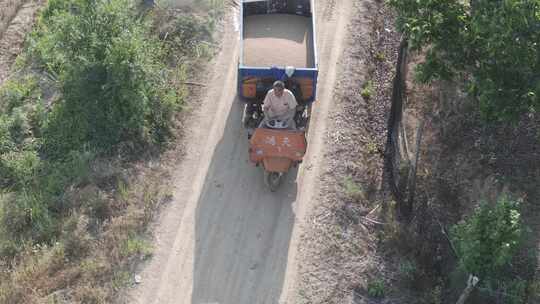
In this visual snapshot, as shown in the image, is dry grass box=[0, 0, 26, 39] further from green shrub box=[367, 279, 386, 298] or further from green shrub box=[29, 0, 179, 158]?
green shrub box=[367, 279, 386, 298]

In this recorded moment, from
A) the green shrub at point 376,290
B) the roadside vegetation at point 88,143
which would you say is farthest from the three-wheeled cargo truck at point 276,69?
the green shrub at point 376,290

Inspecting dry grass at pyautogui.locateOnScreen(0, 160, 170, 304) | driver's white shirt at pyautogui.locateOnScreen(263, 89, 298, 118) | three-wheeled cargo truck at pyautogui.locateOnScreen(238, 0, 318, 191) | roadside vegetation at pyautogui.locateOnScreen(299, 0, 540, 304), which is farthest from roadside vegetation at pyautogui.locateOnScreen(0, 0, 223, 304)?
roadside vegetation at pyautogui.locateOnScreen(299, 0, 540, 304)

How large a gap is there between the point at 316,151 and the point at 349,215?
206cm

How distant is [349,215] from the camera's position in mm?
13250

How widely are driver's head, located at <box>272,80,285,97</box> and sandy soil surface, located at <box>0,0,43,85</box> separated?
28.6ft

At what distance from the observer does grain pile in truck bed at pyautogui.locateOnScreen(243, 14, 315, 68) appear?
14.5 metres

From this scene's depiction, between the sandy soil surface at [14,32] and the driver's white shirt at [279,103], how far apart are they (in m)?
8.45

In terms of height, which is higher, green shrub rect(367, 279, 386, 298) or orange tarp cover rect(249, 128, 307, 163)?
orange tarp cover rect(249, 128, 307, 163)

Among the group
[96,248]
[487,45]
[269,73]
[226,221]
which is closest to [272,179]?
[226,221]

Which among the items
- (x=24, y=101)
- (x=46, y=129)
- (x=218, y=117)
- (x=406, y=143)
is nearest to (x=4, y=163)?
(x=46, y=129)

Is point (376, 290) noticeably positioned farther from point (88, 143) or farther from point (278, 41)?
point (88, 143)

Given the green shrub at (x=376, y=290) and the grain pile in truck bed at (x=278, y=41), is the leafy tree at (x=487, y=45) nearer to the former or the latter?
the grain pile in truck bed at (x=278, y=41)

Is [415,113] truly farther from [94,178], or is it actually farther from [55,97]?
[55,97]

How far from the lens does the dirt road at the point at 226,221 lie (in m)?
12.2
